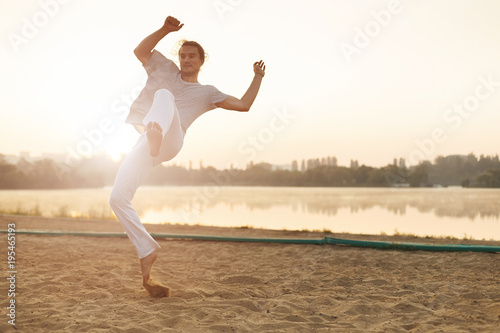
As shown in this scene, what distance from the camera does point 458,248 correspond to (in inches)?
233

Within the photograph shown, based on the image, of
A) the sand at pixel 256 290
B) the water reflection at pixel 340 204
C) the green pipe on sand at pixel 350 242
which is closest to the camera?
the sand at pixel 256 290

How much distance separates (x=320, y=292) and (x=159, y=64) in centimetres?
265

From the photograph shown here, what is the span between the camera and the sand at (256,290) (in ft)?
10.3

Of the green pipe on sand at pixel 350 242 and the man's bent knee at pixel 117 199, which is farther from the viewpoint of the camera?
the green pipe on sand at pixel 350 242

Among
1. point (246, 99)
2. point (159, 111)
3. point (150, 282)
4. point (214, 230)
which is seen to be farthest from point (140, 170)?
point (214, 230)

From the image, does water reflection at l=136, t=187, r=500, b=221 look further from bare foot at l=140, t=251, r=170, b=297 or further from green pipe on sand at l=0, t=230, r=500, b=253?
bare foot at l=140, t=251, r=170, b=297

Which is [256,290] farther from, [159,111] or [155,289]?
[159,111]

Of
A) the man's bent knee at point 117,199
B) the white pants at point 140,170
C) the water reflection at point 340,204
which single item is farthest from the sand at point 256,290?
the water reflection at point 340,204

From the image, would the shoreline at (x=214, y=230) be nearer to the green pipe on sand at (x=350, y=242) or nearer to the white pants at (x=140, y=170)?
the green pipe on sand at (x=350, y=242)

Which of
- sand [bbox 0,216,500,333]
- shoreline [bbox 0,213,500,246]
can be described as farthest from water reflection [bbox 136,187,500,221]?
sand [bbox 0,216,500,333]

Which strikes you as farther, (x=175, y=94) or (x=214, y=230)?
(x=214, y=230)

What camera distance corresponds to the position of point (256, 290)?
4.12 metres

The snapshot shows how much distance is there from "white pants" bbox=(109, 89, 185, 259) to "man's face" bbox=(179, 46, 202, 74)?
0.49 meters

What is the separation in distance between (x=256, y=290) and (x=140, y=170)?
5.22 ft
